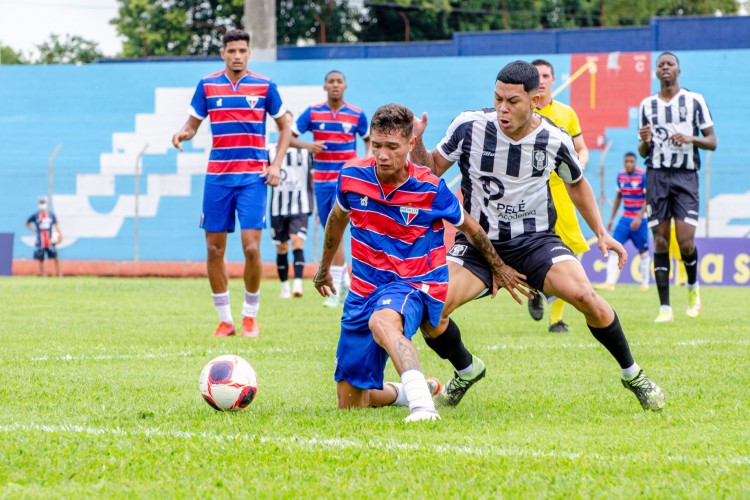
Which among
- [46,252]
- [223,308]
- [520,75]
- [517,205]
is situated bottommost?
[46,252]

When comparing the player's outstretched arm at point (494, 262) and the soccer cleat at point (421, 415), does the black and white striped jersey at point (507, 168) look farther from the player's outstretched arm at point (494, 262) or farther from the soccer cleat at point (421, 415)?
the soccer cleat at point (421, 415)

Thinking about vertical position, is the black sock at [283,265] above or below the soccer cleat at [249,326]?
below

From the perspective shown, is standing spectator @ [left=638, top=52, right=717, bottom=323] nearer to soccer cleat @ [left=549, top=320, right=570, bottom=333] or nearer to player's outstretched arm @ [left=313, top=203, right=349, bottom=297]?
soccer cleat @ [left=549, top=320, right=570, bottom=333]

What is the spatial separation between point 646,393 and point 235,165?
4.78m

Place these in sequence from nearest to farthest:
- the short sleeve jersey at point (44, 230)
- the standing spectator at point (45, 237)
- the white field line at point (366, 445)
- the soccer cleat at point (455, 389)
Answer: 1. the white field line at point (366, 445)
2. the soccer cleat at point (455, 389)
3. the standing spectator at point (45, 237)
4. the short sleeve jersey at point (44, 230)

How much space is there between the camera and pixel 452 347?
582 centimetres

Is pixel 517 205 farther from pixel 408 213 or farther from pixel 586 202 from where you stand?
pixel 408 213

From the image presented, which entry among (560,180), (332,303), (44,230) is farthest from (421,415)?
(44,230)

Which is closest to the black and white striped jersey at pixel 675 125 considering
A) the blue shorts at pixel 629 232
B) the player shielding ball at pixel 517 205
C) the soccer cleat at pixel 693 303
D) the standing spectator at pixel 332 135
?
the soccer cleat at pixel 693 303

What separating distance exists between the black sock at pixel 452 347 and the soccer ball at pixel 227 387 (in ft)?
3.40

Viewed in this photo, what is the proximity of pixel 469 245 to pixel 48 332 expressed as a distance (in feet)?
15.8

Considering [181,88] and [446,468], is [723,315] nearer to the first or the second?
[446,468]

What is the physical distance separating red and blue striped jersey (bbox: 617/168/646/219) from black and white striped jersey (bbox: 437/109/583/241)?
13.0 meters

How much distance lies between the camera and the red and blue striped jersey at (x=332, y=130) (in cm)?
1377
